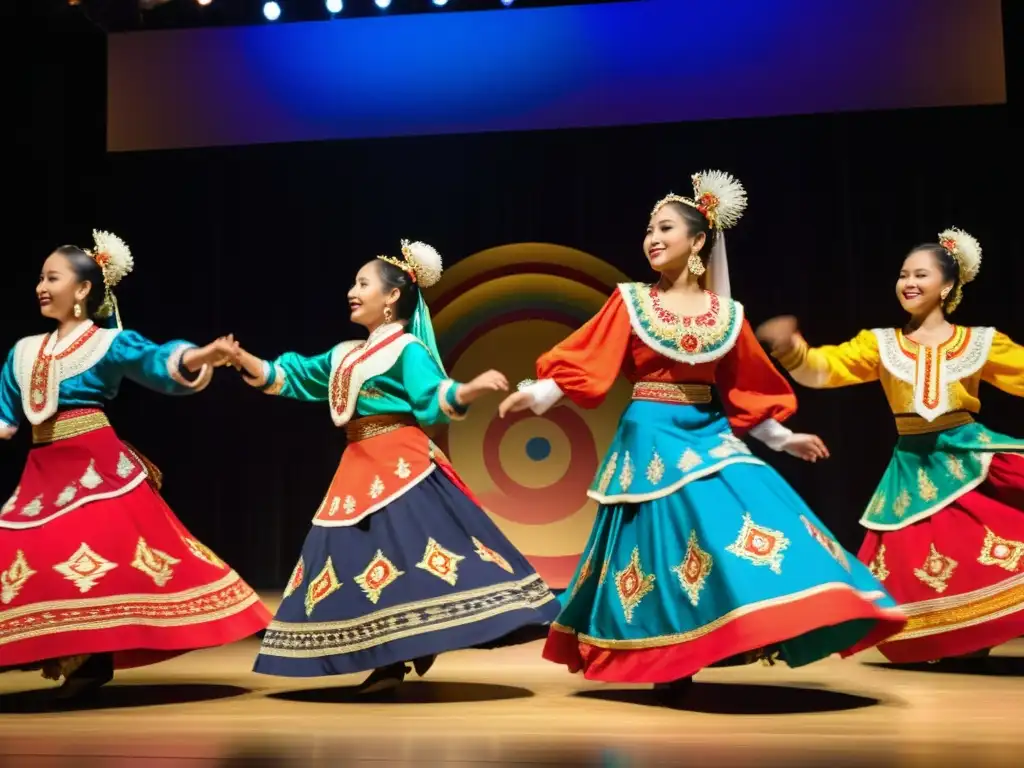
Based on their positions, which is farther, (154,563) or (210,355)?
(210,355)

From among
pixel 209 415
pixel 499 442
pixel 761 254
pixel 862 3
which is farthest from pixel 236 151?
pixel 862 3

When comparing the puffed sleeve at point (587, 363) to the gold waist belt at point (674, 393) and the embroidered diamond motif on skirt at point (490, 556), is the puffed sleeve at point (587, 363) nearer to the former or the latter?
the gold waist belt at point (674, 393)

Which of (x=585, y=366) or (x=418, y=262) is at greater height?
(x=418, y=262)

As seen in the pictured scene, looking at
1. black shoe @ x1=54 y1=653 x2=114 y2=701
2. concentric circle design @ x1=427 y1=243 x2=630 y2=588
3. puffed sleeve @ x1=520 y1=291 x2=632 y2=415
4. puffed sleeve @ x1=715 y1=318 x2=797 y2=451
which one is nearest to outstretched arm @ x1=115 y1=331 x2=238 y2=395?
black shoe @ x1=54 y1=653 x2=114 y2=701

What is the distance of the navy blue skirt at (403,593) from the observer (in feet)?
10.0

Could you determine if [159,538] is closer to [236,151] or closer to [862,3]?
[236,151]

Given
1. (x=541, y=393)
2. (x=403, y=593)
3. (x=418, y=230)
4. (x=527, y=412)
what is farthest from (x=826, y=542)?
(x=418, y=230)

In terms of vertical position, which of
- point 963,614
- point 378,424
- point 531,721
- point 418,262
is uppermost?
point 418,262

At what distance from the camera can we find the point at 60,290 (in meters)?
3.41

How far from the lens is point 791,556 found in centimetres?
280

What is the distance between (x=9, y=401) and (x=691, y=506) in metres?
1.80

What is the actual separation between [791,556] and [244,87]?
12.1 ft

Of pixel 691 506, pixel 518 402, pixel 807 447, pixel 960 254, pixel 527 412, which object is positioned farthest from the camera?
pixel 527 412

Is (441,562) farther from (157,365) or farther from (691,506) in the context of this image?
(157,365)
